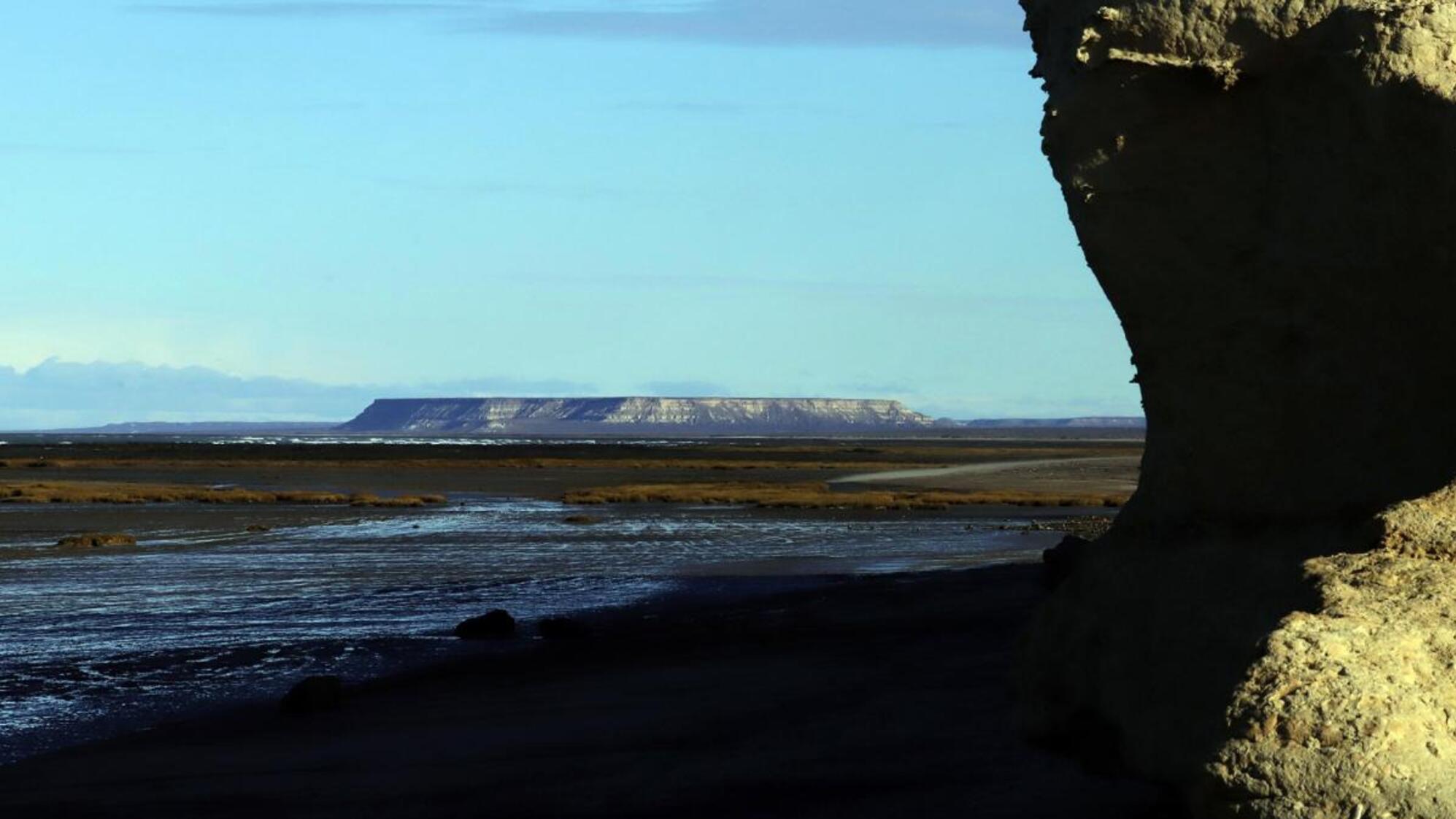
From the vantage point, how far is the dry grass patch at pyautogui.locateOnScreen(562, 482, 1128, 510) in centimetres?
5325

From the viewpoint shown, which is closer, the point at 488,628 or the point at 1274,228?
the point at 1274,228

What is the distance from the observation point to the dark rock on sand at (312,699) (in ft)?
47.4

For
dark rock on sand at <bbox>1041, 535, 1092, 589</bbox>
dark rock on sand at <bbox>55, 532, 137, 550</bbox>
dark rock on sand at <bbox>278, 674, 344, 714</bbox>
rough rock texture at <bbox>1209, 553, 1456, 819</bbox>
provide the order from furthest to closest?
1. dark rock on sand at <bbox>55, 532, 137, 550</bbox>
2. dark rock on sand at <bbox>278, 674, 344, 714</bbox>
3. dark rock on sand at <bbox>1041, 535, 1092, 589</bbox>
4. rough rock texture at <bbox>1209, 553, 1456, 819</bbox>

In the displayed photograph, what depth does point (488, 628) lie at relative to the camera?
773 inches

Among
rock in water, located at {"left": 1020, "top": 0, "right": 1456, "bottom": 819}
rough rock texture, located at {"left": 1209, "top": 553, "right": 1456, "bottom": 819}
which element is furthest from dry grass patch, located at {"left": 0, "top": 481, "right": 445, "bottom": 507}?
rough rock texture, located at {"left": 1209, "top": 553, "right": 1456, "bottom": 819}

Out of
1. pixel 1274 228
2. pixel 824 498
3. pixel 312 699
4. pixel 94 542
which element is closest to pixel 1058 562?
pixel 312 699

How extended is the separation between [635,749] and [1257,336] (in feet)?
17.0

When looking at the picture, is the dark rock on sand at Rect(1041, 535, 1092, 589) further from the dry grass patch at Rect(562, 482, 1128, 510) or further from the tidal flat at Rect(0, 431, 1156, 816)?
the dry grass patch at Rect(562, 482, 1128, 510)

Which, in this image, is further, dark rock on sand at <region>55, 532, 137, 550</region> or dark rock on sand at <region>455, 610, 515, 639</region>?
dark rock on sand at <region>55, 532, 137, 550</region>

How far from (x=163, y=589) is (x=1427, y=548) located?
21074 millimetres

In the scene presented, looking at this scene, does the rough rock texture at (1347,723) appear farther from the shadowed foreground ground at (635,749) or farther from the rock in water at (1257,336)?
the shadowed foreground ground at (635,749)

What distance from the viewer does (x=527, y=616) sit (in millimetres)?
22047

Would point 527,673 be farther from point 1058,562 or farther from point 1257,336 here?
point 1257,336

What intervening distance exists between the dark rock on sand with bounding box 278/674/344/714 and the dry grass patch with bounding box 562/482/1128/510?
3771 centimetres
